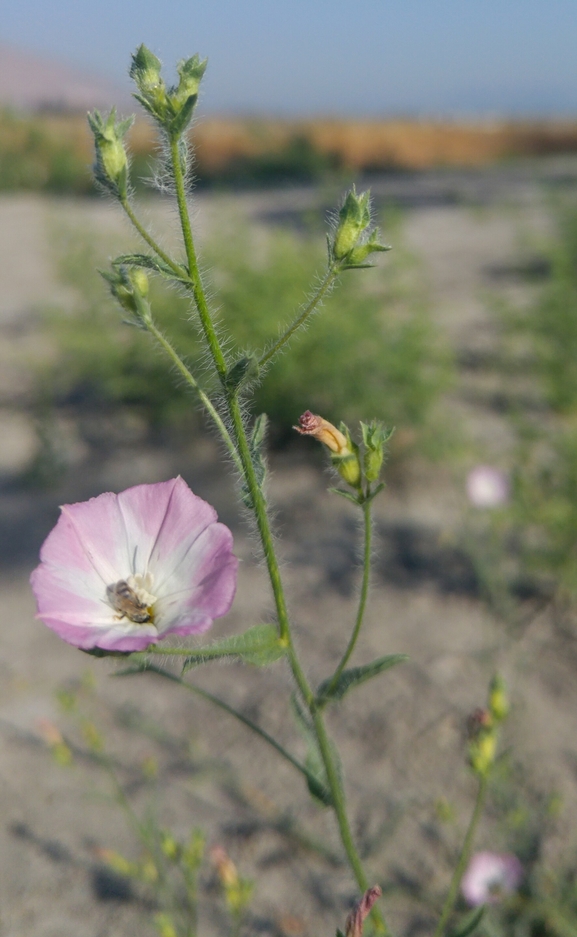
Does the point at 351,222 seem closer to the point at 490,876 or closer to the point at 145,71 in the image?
the point at 145,71

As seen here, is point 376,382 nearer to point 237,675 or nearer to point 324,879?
point 237,675

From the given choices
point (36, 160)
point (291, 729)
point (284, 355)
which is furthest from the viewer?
point (36, 160)

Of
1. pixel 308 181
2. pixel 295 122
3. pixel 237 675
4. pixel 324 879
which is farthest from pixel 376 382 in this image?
pixel 295 122

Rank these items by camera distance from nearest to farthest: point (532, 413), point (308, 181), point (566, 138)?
point (532, 413) → point (308, 181) → point (566, 138)

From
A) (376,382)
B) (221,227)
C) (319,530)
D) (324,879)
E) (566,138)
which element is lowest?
(324,879)

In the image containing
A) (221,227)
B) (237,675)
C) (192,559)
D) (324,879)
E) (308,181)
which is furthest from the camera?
(308,181)

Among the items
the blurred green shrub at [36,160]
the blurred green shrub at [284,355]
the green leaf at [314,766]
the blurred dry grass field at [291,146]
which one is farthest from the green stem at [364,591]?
the blurred green shrub at [36,160]

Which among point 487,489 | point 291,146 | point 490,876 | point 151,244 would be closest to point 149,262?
point 151,244

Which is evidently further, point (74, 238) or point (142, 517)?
point (74, 238)
